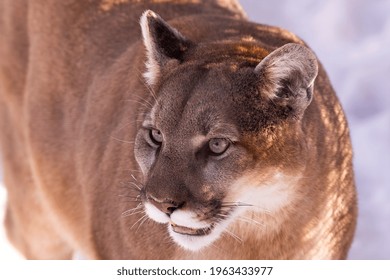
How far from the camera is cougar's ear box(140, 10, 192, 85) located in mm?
3299

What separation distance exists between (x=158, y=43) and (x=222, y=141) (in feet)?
1.68

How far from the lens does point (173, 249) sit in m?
3.46

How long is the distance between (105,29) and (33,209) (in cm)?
103

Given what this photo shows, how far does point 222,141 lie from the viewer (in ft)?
9.94

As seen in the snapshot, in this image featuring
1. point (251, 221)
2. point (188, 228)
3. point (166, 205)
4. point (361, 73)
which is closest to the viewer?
point (166, 205)

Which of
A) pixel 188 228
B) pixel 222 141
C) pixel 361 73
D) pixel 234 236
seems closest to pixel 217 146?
pixel 222 141

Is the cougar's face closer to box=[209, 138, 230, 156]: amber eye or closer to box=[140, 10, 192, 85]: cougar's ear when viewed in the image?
box=[209, 138, 230, 156]: amber eye

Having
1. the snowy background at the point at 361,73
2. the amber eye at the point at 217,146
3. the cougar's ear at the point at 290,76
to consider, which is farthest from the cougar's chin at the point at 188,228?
the snowy background at the point at 361,73

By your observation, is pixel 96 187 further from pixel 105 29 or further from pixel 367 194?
pixel 367 194

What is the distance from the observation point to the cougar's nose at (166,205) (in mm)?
3004

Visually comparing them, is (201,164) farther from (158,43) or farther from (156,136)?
(158,43)

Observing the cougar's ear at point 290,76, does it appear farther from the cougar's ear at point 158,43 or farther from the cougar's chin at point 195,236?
the cougar's chin at point 195,236

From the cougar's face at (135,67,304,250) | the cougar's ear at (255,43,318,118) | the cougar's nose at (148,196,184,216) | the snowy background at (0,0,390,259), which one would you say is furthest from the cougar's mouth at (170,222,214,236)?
the snowy background at (0,0,390,259)

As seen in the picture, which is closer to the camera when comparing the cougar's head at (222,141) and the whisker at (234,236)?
the cougar's head at (222,141)
